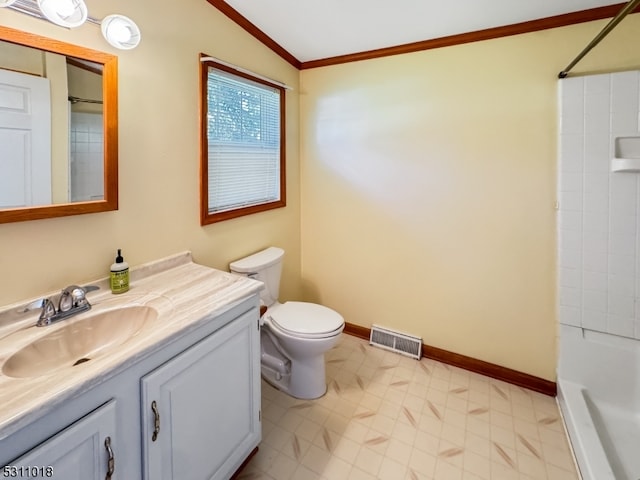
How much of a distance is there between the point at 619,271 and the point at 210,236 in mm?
2291

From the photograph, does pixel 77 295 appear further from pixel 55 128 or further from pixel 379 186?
pixel 379 186

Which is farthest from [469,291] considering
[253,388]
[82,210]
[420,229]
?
[82,210]

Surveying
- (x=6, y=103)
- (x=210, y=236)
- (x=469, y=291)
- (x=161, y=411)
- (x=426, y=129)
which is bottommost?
(x=161, y=411)

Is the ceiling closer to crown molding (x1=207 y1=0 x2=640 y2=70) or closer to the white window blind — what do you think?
crown molding (x1=207 y1=0 x2=640 y2=70)

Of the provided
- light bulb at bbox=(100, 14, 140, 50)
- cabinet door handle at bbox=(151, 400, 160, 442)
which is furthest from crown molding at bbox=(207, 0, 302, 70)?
cabinet door handle at bbox=(151, 400, 160, 442)

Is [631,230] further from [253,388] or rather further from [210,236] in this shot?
[210,236]

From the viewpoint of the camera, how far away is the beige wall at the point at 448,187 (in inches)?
75.5

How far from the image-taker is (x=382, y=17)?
1.89 metres

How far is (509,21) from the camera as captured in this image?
1.87 metres

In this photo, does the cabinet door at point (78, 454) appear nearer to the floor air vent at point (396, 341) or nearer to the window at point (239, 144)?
the window at point (239, 144)

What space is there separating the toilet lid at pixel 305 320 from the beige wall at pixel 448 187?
0.68 m

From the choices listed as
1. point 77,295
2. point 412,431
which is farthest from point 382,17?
point 412,431

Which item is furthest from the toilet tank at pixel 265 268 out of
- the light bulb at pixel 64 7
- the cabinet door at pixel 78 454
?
the light bulb at pixel 64 7

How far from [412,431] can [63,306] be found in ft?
5.64
